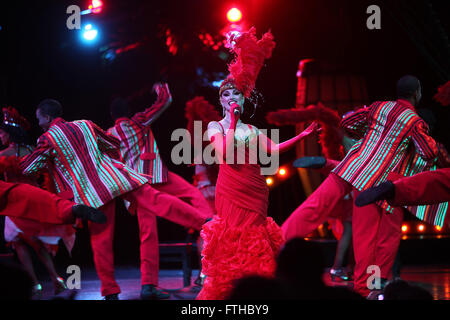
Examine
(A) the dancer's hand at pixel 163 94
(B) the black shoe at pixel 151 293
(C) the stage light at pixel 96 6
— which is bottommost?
(B) the black shoe at pixel 151 293

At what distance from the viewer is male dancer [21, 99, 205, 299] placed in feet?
12.5

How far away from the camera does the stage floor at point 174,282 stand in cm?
424

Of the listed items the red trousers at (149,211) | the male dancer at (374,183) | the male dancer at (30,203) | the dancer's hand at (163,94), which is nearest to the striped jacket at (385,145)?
the male dancer at (374,183)

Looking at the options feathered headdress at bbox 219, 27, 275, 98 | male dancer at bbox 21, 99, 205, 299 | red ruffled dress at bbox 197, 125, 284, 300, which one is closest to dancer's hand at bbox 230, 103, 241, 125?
feathered headdress at bbox 219, 27, 275, 98

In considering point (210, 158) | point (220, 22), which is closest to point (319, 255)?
point (210, 158)

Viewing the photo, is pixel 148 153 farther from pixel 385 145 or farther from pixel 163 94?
pixel 385 145

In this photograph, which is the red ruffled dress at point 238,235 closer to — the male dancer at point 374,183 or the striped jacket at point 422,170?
the male dancer at point 374,183

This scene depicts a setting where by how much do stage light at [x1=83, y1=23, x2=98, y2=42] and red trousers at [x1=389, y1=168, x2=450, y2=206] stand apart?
185 inches

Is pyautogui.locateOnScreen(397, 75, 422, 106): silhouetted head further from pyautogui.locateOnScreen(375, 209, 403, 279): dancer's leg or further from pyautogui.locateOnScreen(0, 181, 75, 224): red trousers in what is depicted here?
pyautogui.locateOnScreen(0, 181, 75, 224): red trousers

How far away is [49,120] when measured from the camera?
409cm

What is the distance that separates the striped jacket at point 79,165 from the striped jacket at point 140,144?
0.64 metres

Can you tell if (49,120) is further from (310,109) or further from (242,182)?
(310,109)

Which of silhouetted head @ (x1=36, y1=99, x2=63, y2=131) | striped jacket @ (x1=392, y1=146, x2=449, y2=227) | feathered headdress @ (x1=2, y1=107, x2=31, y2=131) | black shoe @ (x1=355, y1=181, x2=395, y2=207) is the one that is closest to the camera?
black shoe @ (x1=355, y1=181, x2=395, y2=207)

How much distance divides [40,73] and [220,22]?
235cm
